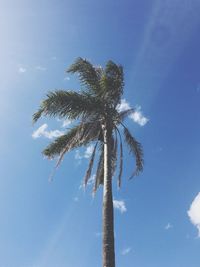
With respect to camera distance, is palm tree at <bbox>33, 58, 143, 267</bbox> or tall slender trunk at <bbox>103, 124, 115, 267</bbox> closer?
tall slender trunk at <bbox>103, 124, 115, 267</bbox>

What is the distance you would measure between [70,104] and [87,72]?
235cm

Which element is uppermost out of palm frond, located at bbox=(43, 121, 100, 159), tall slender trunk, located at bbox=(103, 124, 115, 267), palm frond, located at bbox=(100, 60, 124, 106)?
palm frond, located at bbox=(100, 60, 124, 106)

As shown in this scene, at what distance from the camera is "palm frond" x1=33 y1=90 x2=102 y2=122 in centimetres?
2030

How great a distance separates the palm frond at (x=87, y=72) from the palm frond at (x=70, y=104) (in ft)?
3.05

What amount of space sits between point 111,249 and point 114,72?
32.6 ft

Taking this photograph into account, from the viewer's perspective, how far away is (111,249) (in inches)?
584

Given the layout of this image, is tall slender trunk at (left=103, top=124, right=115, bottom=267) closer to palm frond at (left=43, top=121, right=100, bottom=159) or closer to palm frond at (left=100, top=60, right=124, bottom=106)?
palm frond at (left=43, top=121, right=100, bottom=159)

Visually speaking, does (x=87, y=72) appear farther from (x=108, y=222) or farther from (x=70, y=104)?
(x=108, y=222)

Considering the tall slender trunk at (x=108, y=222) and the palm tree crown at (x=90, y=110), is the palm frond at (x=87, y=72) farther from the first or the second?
the tall slender trunk at (x=108, y=222)

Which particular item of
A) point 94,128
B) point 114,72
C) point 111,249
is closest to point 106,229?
point 111,249

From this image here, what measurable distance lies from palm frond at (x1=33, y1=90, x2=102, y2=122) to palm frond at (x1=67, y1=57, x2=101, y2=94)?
0.93 metres

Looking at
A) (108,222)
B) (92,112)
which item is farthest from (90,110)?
(108,222)

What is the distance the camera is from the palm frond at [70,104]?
799 inches

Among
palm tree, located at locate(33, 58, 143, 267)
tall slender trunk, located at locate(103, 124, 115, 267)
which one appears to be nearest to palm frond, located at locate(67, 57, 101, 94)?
palm tree, located at locate(33, 58, 143, 267)
